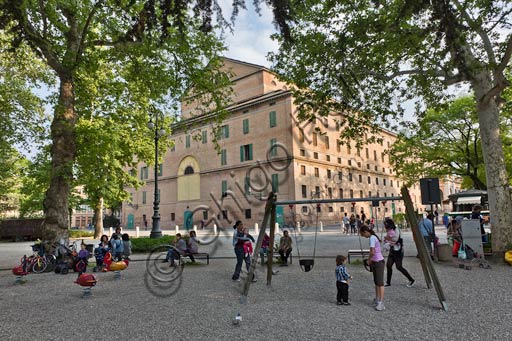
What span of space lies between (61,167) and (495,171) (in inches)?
658

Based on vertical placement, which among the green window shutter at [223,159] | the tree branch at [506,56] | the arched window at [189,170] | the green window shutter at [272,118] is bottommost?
the tree branch at [506,56]

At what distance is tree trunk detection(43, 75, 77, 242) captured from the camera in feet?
44.8

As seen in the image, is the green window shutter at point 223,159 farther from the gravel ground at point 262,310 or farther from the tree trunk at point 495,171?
the gravel ground at point 262,310

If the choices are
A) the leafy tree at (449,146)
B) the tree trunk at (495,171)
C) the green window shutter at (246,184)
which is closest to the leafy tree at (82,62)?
the tree trunk at (495,171)

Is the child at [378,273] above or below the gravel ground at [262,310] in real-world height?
above

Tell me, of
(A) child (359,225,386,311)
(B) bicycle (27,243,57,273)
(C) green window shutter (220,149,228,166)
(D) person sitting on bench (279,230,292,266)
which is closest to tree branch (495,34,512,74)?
(A) child (359,225,386,311)

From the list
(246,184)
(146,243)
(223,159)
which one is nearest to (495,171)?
(146,243)

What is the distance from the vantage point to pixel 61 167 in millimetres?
13609

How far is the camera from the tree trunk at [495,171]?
40.9 ft

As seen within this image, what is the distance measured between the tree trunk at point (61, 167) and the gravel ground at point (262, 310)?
122 inches

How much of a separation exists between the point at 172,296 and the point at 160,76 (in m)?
9.71

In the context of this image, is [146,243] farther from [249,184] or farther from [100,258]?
[249,184]

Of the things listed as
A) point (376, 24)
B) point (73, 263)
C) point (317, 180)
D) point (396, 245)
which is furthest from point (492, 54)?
point (317, 180)

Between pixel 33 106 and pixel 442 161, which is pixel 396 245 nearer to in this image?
pixel 33 106
